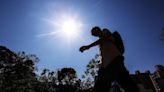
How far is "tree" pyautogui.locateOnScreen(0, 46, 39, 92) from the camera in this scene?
36875 millimetres

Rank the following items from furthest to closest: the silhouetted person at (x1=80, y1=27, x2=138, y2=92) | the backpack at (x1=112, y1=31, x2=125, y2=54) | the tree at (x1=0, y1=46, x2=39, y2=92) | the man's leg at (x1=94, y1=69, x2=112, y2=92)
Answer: the tree at (x1=0, y1=46, x2=39, y2=92)
the backpack at (x1=112, y1=31, x2=125, y2=54)
the man's leg at (x1=94, y1=69, x2=112, y2=92)
the silhouetted person at (x1=80, y1=27, x2=138, y2=92)

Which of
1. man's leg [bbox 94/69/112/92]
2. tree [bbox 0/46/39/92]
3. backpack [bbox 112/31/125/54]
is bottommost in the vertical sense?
man's leg [bbox 94/69/112/92]

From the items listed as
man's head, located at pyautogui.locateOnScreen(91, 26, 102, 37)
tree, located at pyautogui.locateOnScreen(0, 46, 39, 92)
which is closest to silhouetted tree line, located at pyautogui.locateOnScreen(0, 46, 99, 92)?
tree, located at pyautogui.locateOnScreen(0, 46, 39, 92)

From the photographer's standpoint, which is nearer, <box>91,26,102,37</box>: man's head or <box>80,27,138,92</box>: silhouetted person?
<box>80,27,138,92</box>: silhouetted person

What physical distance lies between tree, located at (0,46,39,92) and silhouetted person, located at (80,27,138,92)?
33.9m

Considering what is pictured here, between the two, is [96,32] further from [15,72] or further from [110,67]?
[15,72]

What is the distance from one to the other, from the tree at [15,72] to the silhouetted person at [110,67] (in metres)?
33.9

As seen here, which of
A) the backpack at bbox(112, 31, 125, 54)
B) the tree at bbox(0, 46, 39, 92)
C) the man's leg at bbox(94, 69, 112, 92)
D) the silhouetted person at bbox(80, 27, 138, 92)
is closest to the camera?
the silhouetted person at bbox(80, 27, 138, 92)

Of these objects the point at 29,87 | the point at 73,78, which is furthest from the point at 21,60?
the point at 73,78

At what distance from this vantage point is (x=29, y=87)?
137ft

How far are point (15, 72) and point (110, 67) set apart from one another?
38.7 meters

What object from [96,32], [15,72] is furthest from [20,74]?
[96,32]

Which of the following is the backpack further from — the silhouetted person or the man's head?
the man's head

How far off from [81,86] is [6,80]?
24.7 metres
